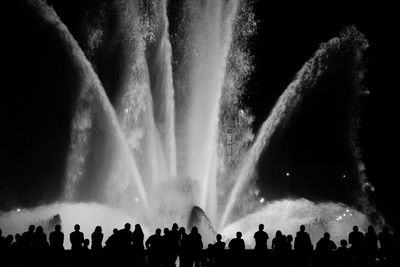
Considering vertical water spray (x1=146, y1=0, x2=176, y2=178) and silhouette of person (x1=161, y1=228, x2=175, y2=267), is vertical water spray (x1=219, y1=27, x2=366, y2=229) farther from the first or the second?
silhouette of person (x1=161, y1=228, x2=175, y2=267)

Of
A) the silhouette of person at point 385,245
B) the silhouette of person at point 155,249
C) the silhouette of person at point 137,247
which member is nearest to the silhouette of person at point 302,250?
the silhouette of person at point 385,245

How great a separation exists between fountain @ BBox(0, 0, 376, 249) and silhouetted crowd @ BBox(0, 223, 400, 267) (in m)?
10.9

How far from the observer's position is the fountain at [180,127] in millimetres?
28281


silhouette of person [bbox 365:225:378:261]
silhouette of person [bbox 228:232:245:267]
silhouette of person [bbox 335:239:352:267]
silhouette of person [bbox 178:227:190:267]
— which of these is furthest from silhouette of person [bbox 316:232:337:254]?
silhouette of person [bbox 178:227:190:267]

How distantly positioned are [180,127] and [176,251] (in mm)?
17981

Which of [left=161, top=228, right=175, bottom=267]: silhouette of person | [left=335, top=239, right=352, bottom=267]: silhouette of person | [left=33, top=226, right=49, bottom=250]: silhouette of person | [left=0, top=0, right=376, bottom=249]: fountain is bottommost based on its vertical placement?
[left=335, top=239, right=352, bottom=267]: silhouette of person

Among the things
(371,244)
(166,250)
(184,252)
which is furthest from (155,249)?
(371,244)

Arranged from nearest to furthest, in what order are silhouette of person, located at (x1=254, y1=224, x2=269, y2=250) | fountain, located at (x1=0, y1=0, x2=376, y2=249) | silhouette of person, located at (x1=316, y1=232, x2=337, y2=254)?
1. silhouette of person, located at (x1=316, y1=232, x2=337, y2=254)
2. silhouette of person, located at (x1=254, y1=224, x2=269, y2=250)
3. fountain, located at (x1=0, y1=0, x2=376, y2=249)

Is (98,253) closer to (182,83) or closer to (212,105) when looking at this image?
(212,105)

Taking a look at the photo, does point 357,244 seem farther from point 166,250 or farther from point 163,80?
point 163,80

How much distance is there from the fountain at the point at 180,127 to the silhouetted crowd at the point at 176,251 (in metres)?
10.9

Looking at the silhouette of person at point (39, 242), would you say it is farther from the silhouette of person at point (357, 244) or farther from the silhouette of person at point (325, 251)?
the silhouette of person at point (357, 244)

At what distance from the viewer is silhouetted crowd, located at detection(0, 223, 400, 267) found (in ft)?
48.0

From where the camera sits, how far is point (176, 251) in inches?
590
